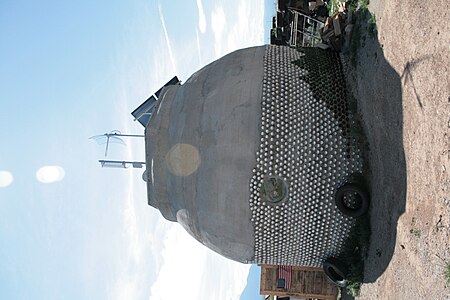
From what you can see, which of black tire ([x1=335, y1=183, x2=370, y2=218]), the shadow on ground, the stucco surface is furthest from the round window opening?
the shadow on ground

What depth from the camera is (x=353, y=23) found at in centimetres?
1005

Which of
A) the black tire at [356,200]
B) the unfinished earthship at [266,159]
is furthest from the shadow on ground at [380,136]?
the unfinished earthship at [266,159]

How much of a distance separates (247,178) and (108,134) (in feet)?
24.3

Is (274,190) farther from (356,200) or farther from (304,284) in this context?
(304,284)

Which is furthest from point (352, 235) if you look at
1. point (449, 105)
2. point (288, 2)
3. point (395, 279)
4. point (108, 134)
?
point (288, 2)

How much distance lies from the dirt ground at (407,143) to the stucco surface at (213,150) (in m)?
2.29

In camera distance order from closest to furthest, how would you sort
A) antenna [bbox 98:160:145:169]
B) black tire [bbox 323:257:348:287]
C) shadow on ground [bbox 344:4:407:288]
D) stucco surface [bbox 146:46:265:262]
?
shadow on ground [bbox 344:4:407:288], stucco surface [bbox 146:46:265:262], black tire [bbox 323:257:348:287], antenna [bbox 98:160:145:169]

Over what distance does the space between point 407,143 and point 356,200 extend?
2064mm

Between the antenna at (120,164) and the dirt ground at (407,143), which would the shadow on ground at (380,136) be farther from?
the antenna at (120,164)

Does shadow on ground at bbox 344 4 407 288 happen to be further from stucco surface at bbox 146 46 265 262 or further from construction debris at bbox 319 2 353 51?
stucco surface at bbox 146 46 265 262

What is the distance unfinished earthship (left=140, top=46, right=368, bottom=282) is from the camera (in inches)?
340

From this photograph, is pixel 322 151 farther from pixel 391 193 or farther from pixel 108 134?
pixel 108 134

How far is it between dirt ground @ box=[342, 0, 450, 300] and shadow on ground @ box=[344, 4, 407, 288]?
18 mm

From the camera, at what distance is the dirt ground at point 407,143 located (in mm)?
5922
